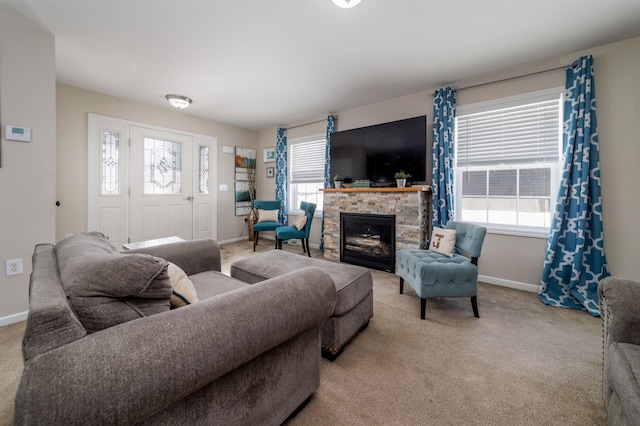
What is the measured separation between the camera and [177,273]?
4.03ft

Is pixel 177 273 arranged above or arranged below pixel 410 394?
above

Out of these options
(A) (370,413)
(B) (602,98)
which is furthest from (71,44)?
(B) (602,98)

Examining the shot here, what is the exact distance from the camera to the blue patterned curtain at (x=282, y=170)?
17.2ft

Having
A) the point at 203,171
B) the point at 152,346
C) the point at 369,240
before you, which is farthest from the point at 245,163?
the point at 152,346

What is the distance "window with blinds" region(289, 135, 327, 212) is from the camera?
488 centimetres

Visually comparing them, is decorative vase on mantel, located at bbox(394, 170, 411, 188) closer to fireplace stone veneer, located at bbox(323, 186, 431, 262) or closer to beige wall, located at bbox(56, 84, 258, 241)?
fireplace stone veneer, located at bbox(323, 186, 431, 262)

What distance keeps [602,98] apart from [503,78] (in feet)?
2.94

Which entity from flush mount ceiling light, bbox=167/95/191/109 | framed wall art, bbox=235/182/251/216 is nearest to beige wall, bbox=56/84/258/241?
flush mount ceiling light, bbox=167/95/191/109

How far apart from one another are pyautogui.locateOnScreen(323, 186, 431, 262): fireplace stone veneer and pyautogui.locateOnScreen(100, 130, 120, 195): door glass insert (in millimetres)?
3205

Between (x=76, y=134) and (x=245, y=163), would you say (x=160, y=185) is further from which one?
(x=245, y=163)

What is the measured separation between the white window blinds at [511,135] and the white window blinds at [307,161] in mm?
2346

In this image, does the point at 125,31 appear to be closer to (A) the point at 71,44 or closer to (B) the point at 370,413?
(A) the point at 71,44

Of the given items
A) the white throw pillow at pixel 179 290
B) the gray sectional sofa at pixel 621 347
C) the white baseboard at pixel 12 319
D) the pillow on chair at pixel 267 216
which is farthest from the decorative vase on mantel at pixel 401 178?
the white baseboard at pixel 12 319

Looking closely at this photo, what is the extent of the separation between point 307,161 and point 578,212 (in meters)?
3.90
